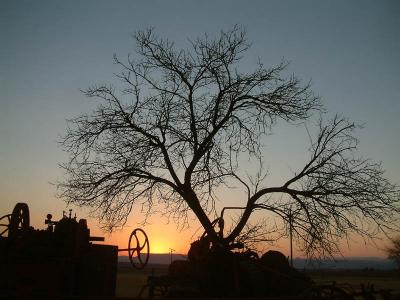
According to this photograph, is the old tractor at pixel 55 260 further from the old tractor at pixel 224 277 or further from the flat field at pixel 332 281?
the flat field at pixel 332 281

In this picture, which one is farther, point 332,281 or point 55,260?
point 332,281

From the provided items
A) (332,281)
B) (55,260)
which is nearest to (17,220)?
(55,260)

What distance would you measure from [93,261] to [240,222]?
6.92m

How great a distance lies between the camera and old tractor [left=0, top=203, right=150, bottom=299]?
7.86m

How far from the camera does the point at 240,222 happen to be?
14.7 m

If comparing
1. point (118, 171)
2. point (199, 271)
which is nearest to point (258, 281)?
point (199, 271)

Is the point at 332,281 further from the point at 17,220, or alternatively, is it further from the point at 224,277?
the point at 17,220

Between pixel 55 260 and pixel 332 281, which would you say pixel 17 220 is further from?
pixel 332 281

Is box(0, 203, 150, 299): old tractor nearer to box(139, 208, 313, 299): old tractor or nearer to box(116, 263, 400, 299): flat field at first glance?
box(139, 208, 313, 299): old tractor

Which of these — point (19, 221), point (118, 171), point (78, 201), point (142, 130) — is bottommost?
point (19, 221)

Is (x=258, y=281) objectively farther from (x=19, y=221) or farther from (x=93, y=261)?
(x=19, y=221)

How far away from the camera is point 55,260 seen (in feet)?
26.4

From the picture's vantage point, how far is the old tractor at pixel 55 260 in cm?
786

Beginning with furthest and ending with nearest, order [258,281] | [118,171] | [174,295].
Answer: [118,171] → [258,281] → [174,295]
